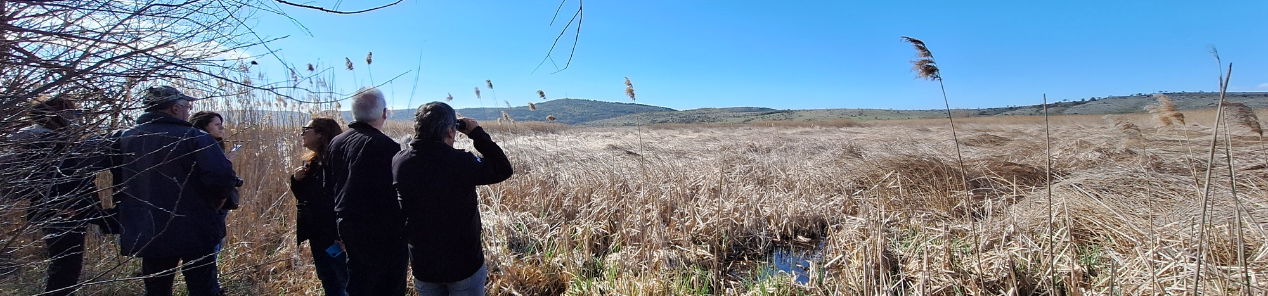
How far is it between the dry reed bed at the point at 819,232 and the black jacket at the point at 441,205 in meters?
0.99

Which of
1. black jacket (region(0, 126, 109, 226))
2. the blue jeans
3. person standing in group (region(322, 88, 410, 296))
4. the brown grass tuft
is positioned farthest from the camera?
the brown grass tuft

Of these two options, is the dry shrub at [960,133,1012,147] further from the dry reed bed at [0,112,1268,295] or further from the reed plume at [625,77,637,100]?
the reed plume at [625,77,637,100]

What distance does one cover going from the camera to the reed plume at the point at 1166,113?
2.65m

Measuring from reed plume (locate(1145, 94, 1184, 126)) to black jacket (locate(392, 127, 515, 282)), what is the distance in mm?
Result: 3321

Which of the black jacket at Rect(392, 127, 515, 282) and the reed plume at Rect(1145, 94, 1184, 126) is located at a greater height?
the reed plume at Rect(1145, 94, 1184, 126)

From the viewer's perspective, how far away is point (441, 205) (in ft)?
7.20

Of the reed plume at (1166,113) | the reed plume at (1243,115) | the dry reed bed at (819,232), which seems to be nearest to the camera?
the reed plume at (1243,115)

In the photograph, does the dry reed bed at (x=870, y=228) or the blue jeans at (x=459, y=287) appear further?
the dry reed bed at (x=870, y=228)

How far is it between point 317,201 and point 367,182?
2.36 feet

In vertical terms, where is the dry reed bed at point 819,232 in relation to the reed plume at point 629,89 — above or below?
below

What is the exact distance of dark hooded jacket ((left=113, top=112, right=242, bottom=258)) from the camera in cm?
246

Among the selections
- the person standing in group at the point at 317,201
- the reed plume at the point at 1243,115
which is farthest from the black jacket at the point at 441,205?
the reed plume at the point at 1243,115

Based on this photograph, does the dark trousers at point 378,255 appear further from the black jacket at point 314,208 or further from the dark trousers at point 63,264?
the dark trousers at point 63,264

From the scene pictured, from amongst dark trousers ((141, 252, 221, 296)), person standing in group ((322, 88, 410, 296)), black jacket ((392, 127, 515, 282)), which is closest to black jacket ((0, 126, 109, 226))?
dark trousers ((141, 252, 221, 296))
